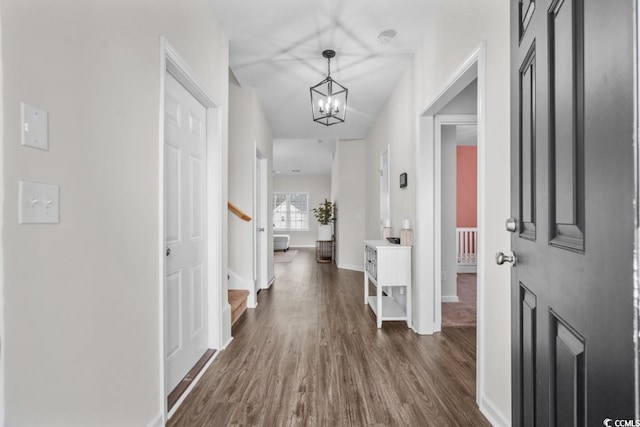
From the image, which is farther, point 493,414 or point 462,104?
point 462,104

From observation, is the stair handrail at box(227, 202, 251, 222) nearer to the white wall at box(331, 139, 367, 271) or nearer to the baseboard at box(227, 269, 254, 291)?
the baseboard at box(227, 269, 254, 291)

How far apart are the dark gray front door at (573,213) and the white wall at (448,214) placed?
118 inches

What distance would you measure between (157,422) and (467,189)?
6.13 metres

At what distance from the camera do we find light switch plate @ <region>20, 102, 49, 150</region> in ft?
2.81

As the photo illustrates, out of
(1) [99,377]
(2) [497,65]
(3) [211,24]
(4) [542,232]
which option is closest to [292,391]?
(1) [99,377]

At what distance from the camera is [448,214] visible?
402 centimetres

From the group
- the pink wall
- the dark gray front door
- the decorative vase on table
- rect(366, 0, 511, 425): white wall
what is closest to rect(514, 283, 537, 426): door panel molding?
the dark gray front door

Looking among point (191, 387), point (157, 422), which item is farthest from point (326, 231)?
point (157, 422)

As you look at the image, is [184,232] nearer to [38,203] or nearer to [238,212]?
[38,203]

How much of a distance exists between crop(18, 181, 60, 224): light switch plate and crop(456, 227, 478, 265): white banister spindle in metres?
6.04

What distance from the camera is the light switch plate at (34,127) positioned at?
0.86m

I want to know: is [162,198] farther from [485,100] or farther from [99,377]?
[485,100]

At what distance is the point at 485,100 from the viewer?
5.90 feet

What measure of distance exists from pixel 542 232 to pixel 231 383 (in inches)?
75.0
